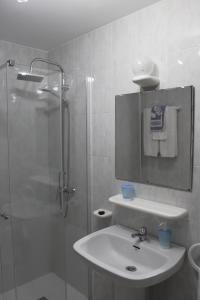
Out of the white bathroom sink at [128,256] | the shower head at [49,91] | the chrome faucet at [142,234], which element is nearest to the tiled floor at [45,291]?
the white bathroom sink at [128,256]

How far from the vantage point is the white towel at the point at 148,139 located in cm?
173

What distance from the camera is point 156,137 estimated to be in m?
1.71

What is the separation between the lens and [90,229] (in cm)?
230

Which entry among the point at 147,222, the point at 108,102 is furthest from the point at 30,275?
the point at 108,102

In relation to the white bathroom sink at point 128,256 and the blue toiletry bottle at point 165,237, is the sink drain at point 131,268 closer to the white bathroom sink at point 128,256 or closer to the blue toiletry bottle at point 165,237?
the white bathroom sink at point 128,256

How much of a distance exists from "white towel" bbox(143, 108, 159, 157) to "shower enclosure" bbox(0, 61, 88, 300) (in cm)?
66

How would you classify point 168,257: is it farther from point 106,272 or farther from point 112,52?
point 112,52

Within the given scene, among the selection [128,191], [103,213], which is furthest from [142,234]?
[103,213]

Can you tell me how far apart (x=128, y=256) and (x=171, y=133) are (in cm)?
91

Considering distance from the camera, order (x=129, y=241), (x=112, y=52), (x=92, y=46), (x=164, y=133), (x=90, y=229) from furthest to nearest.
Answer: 1. (x=90, y=229)
2. (x=92, y=46)
3. (x=112, y=52)
4. (x=129, y=241)
5. (x=164, y=133)

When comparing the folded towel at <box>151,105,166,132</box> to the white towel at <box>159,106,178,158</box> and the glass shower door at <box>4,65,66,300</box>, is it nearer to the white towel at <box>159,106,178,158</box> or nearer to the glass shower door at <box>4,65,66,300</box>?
the white towel at <box>159,106,178,158</box>

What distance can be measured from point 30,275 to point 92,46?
2152mm

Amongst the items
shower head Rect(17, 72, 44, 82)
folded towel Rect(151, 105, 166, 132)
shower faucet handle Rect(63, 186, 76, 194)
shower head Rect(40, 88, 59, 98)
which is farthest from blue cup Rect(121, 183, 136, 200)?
shower head Rect(17, 72, 44, 82)

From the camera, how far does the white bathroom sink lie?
1.36 meters
